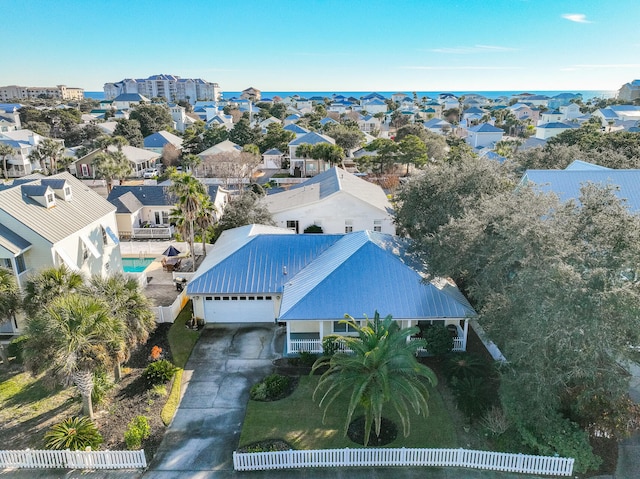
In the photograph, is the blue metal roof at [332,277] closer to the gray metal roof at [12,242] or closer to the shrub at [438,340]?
the shrub at [438,340]

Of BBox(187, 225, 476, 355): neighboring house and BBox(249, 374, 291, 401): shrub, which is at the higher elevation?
BBox(187, 225, 476, 355): neighboring house

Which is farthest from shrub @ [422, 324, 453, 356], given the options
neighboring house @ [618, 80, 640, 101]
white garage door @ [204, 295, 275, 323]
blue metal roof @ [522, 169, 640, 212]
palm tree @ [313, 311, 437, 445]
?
neighboring house @ [618, 80, 640, 101]

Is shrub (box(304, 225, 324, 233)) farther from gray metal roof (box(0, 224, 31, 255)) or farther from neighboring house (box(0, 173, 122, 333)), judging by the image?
gray metal roof (box(0, 224, 31, 255))

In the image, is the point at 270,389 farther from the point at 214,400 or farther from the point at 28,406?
the point at 28,406

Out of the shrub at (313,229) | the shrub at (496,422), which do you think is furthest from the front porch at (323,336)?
the shrub at (313,229)

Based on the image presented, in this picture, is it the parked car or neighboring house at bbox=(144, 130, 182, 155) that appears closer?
the parked car

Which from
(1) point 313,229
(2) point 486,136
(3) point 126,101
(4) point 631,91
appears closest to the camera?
(1) point 313,229

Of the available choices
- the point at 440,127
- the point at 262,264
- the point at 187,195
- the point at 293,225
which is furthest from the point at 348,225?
the point at 440,127
